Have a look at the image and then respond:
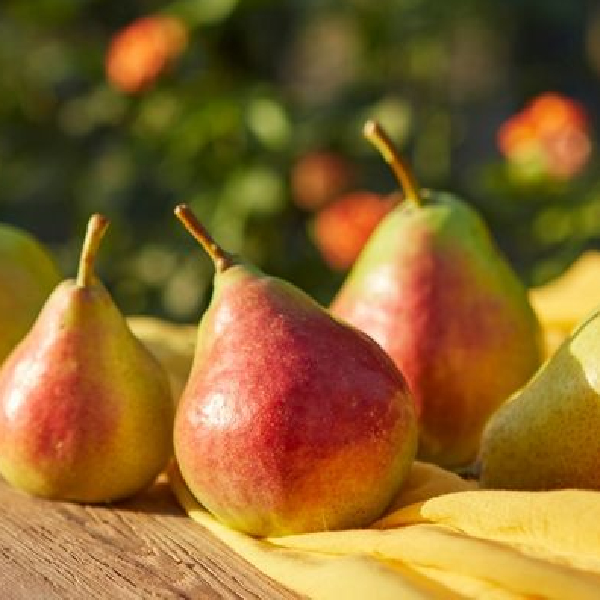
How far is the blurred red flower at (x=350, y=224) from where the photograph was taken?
104 inches

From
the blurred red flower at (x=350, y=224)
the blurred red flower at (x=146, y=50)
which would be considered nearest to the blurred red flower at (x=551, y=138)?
the blurred red flower at (x=350, y=224)

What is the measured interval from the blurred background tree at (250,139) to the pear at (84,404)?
4.18 feet

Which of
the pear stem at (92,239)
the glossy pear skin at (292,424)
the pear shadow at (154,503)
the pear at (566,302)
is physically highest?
the pear stem at (92,239)

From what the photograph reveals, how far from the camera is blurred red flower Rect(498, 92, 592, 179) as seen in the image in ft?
8.23

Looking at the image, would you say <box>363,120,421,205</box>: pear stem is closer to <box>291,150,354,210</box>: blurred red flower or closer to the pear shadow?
the pear shadow

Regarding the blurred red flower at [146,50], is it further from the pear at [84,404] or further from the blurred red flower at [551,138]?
the pear at [84,404]

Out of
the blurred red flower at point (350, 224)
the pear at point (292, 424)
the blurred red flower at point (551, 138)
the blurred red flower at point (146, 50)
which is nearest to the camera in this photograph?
the pear at point (292, 424)

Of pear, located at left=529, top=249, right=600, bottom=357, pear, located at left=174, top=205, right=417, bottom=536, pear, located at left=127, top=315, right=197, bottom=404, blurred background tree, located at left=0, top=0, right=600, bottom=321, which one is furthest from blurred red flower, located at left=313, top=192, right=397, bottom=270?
pear, located at left=174, top=205, right=417, bottom=536

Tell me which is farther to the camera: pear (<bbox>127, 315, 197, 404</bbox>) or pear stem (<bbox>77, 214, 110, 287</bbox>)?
pear (<bbox>127, 315, 197, 404</bbox>)

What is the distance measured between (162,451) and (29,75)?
2408mm

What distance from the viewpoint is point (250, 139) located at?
2.84 m

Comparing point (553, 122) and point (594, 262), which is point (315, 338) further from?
point (553, 122)

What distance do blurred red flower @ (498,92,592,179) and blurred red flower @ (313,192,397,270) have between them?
0.22 meters

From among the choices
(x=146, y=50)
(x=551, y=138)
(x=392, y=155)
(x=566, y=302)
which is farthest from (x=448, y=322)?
(x=146, y=50)
